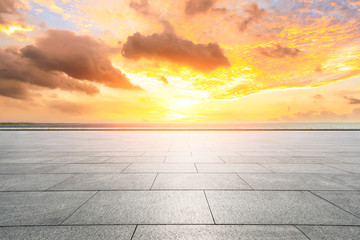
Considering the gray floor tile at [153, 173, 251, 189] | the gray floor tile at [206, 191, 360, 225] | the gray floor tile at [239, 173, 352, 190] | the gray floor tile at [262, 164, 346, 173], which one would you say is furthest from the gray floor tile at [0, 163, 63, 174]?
the gray floor tile at [262, 164, 346, 173]

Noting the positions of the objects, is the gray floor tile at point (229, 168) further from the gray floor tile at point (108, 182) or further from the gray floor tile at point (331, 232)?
the gray floor tile at point (331, 232)

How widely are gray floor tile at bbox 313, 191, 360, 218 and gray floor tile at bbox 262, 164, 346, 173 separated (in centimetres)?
208

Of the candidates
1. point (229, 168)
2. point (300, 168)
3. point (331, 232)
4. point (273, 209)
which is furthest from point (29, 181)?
point (300, 168)

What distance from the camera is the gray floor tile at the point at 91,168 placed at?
6.96 meters

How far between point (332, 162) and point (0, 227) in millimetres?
10870

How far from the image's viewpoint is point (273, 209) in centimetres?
396

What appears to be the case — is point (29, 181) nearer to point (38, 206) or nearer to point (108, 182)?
point (38, 206)

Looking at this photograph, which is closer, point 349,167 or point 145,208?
point 145,208

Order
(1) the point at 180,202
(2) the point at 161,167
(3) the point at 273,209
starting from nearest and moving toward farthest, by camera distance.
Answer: (3) the point at 273,209 < (1) the point at 180,202 < (2) the point at 161,167

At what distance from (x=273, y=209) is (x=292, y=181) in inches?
91.9

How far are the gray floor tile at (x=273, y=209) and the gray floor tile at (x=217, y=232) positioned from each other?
0.21 m

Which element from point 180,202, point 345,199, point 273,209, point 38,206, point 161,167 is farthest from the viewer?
point 161,167

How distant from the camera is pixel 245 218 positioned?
142 inches

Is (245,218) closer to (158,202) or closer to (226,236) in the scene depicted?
(226,236)
